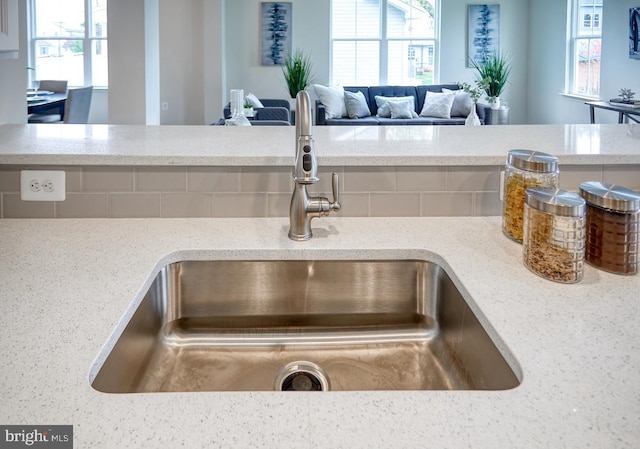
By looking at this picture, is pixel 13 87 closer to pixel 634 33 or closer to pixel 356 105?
pixel 356 105

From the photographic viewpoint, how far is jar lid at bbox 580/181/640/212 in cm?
86

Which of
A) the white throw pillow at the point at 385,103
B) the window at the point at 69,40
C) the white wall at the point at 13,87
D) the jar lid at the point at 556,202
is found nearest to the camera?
the jar lid at the point at 556,202

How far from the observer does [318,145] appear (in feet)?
4.25

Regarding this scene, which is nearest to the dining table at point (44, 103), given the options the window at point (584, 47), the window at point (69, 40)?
the window at point (69, 40)

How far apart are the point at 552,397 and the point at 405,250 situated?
0.48 metres

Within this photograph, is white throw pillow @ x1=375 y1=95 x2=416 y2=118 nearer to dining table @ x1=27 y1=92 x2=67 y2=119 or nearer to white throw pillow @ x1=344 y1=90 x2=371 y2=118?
white throw pillow @ x1=344 y1=90 x2=371 y2=118

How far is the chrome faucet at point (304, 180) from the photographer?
985 mm

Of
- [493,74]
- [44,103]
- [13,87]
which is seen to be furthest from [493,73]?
[13,87]

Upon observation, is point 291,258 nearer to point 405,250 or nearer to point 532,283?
point 405,250

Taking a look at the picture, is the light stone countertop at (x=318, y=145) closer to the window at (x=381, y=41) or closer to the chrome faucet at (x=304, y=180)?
the chrome faucet at (x=304, y=180)

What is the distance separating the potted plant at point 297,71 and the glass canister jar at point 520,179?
6075mm

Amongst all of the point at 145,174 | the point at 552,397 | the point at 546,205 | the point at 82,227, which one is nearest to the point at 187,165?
the point at 145,174

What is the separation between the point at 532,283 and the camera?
0.86 meters

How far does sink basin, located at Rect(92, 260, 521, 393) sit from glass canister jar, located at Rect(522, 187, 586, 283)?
0.15 m
